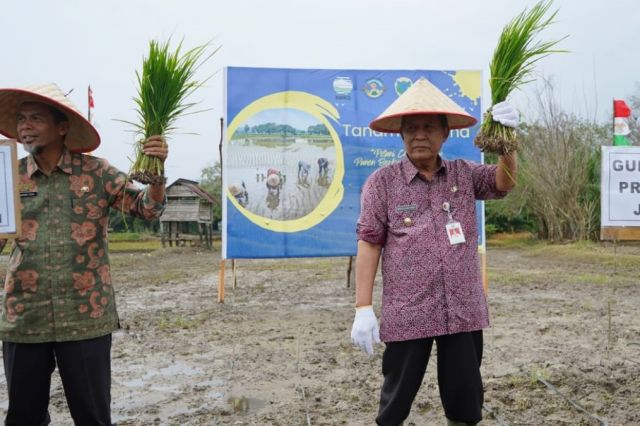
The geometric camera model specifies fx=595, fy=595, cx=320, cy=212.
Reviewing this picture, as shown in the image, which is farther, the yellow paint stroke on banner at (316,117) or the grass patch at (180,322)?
the yellow paint stroke on banner at (316,117)

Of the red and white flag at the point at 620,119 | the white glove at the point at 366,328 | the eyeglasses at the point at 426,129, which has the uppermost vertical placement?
the red and white flag at the point at 620,119

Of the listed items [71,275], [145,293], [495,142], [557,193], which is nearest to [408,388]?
[495,142]

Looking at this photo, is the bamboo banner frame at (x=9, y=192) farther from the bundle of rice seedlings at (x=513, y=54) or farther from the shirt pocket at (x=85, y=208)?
the bundle of rice seedlings at (x=513, y=54)

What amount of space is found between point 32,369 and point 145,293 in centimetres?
646

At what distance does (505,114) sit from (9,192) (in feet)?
6.03

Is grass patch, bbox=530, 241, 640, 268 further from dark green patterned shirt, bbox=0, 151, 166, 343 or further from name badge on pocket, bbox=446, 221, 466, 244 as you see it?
dark green patterned shirt, bbox=0, 151, 166, 343

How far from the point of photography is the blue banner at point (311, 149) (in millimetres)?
6652

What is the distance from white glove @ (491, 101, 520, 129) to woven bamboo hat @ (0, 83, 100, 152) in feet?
4.96

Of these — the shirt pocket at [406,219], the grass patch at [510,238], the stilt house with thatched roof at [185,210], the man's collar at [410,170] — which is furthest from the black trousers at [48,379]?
the grass patch at [510,238]

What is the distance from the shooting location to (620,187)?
12.4ft

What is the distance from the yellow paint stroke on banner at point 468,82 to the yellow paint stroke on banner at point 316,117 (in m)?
1.44

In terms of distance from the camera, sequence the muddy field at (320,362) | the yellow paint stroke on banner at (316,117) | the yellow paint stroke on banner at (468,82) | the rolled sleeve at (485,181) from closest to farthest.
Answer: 1. the rolled sleeve at (485,181)
2. the muddy field at (320,362)
3. the yellow paint stroke on banner at (316,117)
4. the yellow paint stroke on banner at (468,82)

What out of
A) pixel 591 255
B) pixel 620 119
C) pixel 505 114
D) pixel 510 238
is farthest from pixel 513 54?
pixel 510 238

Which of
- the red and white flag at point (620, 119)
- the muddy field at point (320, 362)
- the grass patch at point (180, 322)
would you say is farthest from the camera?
the grass patch at point (180, 322)
